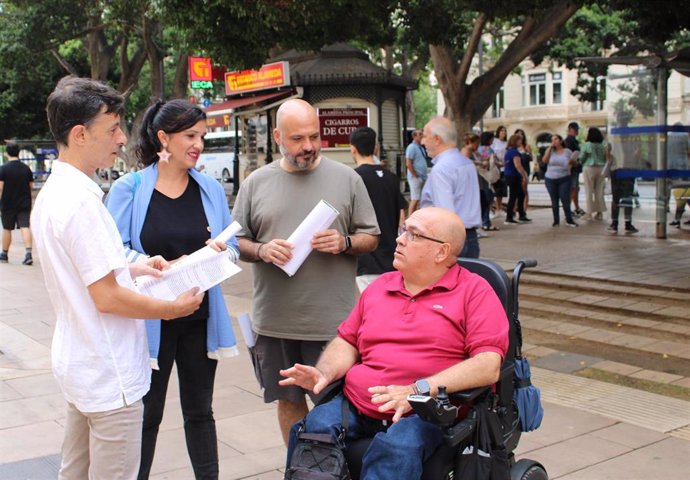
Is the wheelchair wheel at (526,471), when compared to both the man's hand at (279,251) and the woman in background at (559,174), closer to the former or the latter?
the man's hand at (279,251)

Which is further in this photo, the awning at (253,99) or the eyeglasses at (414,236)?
the awning at (253,99)

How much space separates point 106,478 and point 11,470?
1.76 metres

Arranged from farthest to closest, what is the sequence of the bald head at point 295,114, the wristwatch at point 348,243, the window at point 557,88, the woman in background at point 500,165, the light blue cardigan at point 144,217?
the window at point 557,88
the woman in background at point 500,165
the wristwatch at point 348,243
the bald head at point 295,114
the light blue cardigan at point 144,217

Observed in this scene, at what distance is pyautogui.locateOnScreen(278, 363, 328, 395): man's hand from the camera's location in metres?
2.84

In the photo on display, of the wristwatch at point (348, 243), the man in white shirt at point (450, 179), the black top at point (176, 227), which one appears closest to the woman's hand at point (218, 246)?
the black top at point (176, 227)

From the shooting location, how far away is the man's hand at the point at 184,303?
2590 mm

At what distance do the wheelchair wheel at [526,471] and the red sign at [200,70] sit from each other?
19.3m

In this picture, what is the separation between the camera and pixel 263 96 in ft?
57.0

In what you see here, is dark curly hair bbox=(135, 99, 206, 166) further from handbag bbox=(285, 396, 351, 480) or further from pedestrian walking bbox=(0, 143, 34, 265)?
pedestrian walking bbox=(0, 143, 34, 265)

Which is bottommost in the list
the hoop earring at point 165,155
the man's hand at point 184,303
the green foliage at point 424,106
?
the man's hand at point 184,303

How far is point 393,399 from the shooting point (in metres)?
2.69

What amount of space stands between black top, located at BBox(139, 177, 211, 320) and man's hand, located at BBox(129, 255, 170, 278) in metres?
0.30

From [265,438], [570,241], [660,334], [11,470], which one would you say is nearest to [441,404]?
[265,438]

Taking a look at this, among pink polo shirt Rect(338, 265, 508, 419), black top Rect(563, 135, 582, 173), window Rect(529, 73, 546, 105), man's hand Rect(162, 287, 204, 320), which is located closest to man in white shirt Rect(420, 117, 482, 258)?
pink polo shirt Rect(338, 265, 508, 419)
